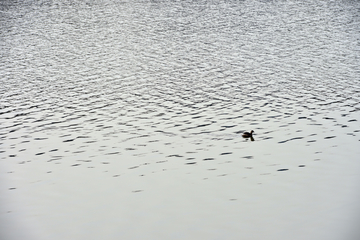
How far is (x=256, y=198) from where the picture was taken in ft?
79.1

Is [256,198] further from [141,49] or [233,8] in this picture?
[233,8]

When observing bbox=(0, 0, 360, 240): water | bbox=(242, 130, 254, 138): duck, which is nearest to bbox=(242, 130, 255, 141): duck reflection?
bbox=(242, 130, 254, 138): duck

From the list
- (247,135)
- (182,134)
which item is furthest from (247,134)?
(182,134)

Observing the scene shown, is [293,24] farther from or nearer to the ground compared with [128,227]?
farther from the ground

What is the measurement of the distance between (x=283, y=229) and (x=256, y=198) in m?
3.16

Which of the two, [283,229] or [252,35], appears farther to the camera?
[252,35]

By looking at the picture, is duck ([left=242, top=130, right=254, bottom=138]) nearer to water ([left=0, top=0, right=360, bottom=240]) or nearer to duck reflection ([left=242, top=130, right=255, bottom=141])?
duck reflection ([left=242, top=130, right=255, bottom=141])

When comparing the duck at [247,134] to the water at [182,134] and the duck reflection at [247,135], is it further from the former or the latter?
the water at [182,134]

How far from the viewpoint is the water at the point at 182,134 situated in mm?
22516

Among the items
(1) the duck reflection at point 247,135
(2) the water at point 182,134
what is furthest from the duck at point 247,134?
(2) the water at point 182,134

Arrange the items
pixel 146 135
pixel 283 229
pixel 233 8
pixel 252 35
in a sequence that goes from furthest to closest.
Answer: pixel 233 8 < pixel 252 35 < pixel 146 135 < pixel 283 229

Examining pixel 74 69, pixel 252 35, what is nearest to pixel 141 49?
pixel 74 69

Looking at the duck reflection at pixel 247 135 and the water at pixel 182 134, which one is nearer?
the water at pixel 182 134

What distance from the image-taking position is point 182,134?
33.5 meters
